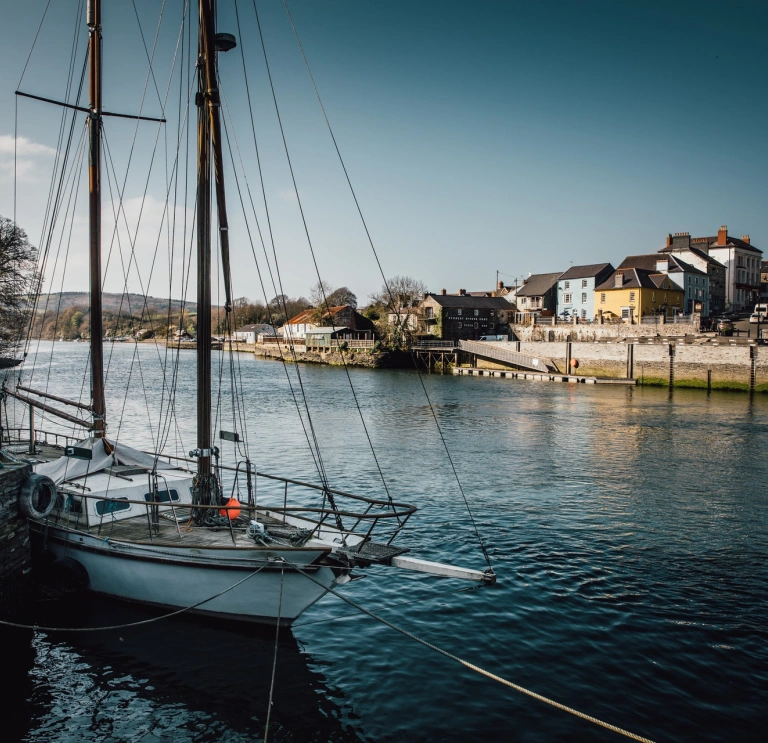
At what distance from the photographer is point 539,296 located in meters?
107

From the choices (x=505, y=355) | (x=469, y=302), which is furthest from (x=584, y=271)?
(x=505, y=355)

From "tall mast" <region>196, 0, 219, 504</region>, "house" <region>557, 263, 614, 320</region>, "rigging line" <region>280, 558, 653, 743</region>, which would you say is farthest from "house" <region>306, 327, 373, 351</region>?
"rigging line" <region>280, 558, 653, 743</region>

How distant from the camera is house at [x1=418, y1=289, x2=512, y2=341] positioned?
104 meters

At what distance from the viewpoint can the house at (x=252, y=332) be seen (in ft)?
510

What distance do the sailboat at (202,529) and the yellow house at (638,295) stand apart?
271 feet

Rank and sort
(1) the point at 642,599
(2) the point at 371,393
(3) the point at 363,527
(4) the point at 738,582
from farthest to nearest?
(2) the point at 371,393, (3) the point at 363,527, (4) the point at 738,582, (1) the point at 642,599

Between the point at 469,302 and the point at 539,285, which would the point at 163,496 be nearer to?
the point at 469,302

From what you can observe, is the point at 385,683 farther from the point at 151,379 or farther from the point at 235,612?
the point at 151,379

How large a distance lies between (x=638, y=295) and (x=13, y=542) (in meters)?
89.5

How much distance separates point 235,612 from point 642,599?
959cm

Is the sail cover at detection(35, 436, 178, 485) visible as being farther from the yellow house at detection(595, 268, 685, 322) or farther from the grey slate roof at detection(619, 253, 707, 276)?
the grey slate roof at detection(619, 253, 707, 276)

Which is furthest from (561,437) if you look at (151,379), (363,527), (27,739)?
(151,379)

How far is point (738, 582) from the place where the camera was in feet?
52.4

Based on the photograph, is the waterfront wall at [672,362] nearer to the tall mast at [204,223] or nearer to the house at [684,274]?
the house at [684,274]
